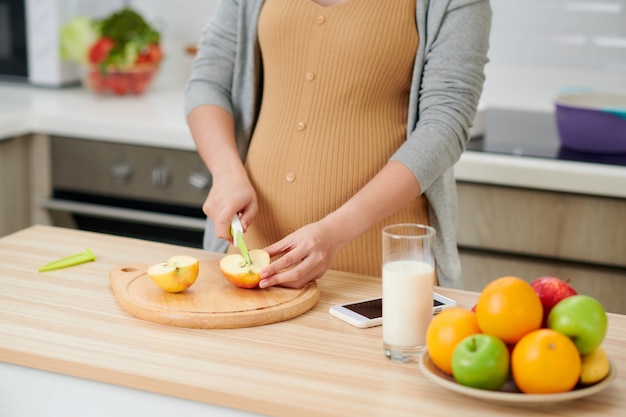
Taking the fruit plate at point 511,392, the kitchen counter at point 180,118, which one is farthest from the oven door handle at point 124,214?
the fruit plate at point 511,392

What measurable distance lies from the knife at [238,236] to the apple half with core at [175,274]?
0.07 metres

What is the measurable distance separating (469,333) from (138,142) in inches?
58.4

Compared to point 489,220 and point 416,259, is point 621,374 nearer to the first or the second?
point 416,259

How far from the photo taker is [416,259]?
1.09 m

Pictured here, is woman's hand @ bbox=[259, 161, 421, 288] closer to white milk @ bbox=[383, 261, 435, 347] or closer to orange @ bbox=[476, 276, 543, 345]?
white milk @ bbox=[383, 261, 435, 347]

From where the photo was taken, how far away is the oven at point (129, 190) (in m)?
2.31

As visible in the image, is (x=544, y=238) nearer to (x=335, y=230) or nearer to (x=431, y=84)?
(x=431, y=84)

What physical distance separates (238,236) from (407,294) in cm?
34

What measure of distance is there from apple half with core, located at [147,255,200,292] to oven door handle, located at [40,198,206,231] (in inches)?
40.6

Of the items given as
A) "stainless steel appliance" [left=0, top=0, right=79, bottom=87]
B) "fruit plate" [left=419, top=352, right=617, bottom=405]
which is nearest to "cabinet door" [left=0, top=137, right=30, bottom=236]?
"stainless steel appliance" [left=0, top=0, right=79, bottom=87]

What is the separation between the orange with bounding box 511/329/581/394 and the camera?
0.93 m

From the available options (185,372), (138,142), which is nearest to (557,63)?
(138,142)

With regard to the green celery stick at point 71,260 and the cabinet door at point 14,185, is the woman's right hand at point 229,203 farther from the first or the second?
the cabinet door at point 14,185

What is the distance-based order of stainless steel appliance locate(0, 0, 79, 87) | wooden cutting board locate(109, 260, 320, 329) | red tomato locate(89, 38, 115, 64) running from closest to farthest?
wooden cutting board locate(109, 260, 320, 329) < red tomato locate(89, 38, 115, 64) < stainless steel appliance locate(0, 0, 79, 87)
